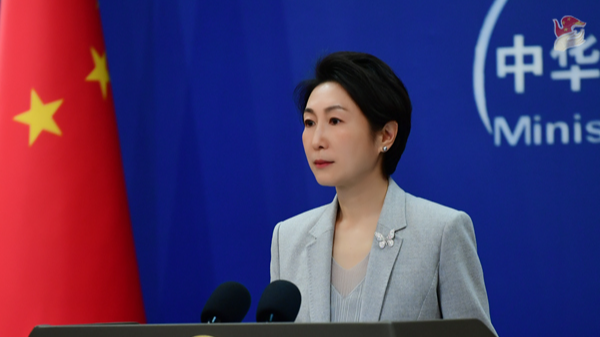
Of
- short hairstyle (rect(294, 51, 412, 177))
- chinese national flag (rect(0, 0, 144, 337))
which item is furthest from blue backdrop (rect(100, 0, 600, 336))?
short hairstyle (rect(294, 51, 412, 177))

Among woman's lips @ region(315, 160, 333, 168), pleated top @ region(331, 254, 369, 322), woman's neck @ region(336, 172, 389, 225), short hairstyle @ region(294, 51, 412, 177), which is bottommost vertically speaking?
pleated top @ region(331, 254, 369, 322)

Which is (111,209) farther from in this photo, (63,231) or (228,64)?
(228,64)

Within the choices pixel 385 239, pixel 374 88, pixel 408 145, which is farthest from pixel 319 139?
pixel 408 145

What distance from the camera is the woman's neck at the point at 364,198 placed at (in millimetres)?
1819

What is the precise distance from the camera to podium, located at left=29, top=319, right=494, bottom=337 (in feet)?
3.07

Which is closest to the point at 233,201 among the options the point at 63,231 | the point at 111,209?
the point at 111,209

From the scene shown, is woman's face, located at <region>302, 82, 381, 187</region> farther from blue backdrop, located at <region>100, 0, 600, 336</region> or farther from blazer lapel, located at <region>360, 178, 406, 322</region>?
blue backdrop, located at <region>100, 0, 600, 336</region>

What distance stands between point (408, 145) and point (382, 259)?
3.76 ft

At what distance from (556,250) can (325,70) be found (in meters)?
1.42

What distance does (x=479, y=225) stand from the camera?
8.89ft

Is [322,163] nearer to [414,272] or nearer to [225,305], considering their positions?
[414,272]

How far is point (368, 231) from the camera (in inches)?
70.7

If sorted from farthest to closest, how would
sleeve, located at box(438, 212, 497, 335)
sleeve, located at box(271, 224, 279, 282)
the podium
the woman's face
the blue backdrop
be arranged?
the blue backdrop < sleeve, located at box(271, 224, 279, 282) < the woman's face < sleeve, located at box(438, 212, 497, 335) < the podium

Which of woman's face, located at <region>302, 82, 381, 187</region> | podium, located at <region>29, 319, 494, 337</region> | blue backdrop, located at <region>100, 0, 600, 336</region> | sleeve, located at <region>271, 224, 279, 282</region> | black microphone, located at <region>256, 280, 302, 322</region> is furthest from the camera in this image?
blue backdrop, located at <region>100, 0, 600, 336</region>
